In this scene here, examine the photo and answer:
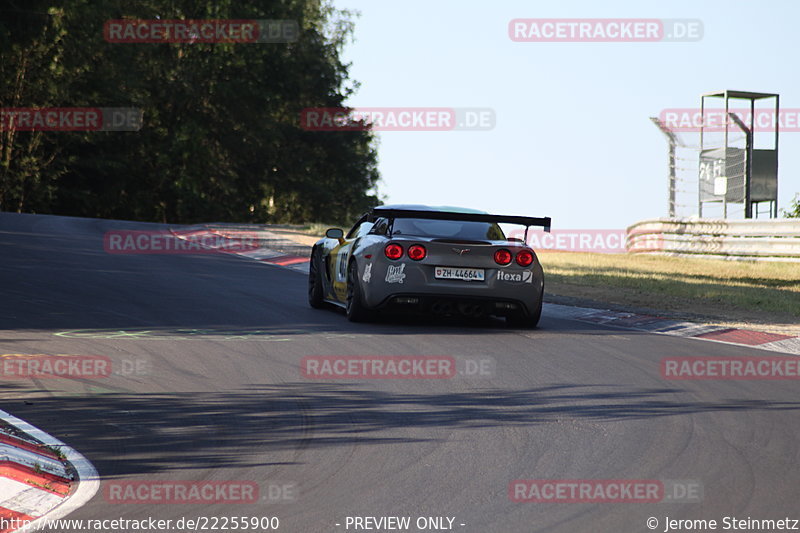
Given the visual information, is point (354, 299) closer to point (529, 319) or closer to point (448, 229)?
point (448, 229)

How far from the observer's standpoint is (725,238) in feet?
87.3

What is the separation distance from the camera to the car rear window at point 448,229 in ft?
36.3

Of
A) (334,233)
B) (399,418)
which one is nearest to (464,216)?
(334,233)

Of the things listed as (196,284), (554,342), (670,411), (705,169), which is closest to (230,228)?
(196,284)

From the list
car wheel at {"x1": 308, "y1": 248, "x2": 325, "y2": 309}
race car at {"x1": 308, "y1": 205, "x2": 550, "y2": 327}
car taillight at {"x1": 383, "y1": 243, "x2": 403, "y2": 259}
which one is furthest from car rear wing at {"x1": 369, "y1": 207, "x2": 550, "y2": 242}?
car wheel at {"x1": 308, "y1": 248, "x2": 325, "y2": 309}

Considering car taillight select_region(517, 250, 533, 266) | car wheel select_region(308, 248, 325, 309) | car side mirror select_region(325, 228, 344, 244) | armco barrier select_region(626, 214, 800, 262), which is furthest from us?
armco barrier select_region(626, 214, 800, 262)

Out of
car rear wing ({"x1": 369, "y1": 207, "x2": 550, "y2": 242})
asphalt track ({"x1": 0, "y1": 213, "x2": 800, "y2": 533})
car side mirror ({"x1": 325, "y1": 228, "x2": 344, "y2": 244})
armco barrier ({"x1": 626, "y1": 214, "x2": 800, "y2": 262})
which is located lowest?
asphalt track ({"x1": 0, "y1": 213, "x2": 800, "y2": 533})

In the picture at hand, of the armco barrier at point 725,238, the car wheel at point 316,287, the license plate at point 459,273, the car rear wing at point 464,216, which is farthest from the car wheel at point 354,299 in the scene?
the armco barrier at point 725,238

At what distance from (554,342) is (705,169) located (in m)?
23.3

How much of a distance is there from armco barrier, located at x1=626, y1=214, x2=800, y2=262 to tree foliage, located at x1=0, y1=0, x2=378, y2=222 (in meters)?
23.0

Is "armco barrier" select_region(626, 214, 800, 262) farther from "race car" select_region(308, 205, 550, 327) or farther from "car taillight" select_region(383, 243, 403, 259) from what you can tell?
"car taillight" select_region(383, 243, 403, 259)

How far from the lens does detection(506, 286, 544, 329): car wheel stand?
36.3 ft

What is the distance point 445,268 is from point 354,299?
1093 mm

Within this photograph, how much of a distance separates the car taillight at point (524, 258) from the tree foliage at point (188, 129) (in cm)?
3204
